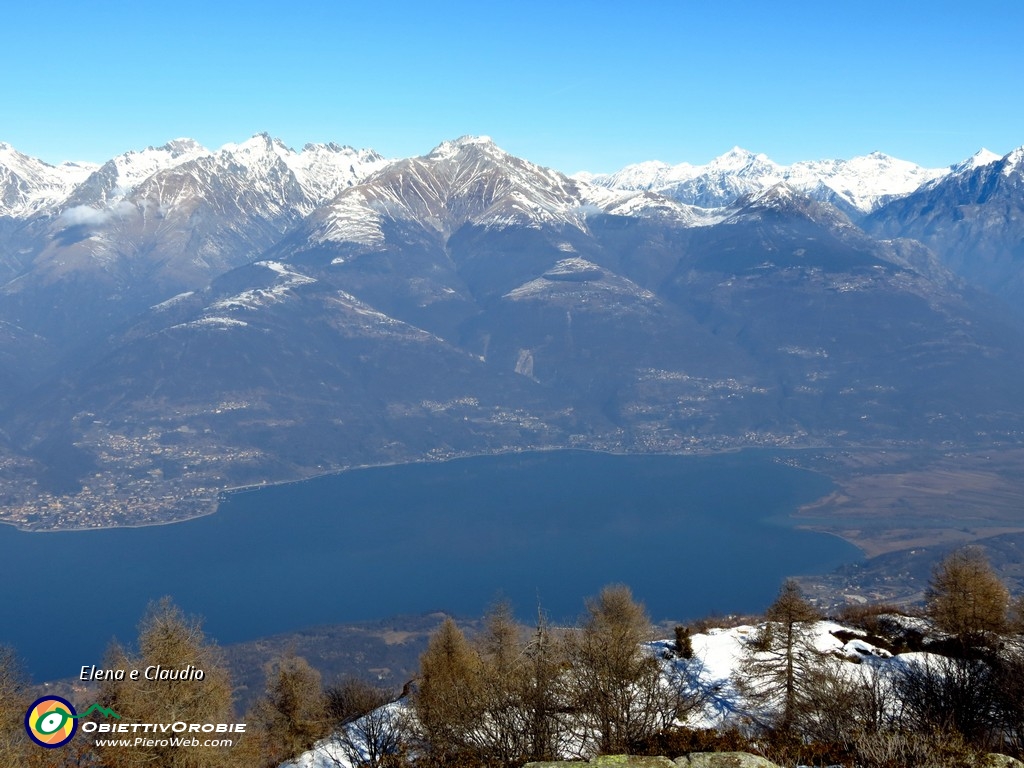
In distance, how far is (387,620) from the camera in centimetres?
14425

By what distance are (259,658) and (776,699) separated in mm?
107696

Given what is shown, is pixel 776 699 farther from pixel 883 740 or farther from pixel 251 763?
pixel 251 763

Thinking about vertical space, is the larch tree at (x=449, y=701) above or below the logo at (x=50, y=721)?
below

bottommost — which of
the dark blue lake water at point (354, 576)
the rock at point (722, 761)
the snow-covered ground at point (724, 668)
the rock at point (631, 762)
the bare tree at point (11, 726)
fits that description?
the dark blue lake water at point (354, 576)

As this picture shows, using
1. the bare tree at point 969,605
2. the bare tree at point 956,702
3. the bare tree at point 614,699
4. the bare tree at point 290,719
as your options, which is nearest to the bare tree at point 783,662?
the bare tree at point 956,702

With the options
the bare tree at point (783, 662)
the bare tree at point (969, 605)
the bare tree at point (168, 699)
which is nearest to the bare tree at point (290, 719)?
the bare tree at point (168, 699)

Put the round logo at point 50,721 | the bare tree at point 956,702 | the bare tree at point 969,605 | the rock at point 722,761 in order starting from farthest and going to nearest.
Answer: the bare tree at point 969,605
the bare tree at point 956,702
the round logo at point 50,721
the rock at point 722,761

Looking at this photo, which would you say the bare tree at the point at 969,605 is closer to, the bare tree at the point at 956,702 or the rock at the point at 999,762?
the bare tree at the point at 956,702

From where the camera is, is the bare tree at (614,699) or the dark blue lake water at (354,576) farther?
the dark blue lake water at (354,576)

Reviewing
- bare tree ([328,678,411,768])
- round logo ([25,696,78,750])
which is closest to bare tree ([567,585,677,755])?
bare tree ([328,678,411,768])

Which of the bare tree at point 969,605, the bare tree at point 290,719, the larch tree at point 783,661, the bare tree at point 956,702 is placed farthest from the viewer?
the bare tree at point 290,719

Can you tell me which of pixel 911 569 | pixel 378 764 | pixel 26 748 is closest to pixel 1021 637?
pixel 378 764

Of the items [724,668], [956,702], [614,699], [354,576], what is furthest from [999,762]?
[354,576]

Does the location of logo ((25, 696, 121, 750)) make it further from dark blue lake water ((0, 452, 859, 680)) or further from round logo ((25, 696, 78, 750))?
dark blue lake water ((0, 452, 859, 680))
